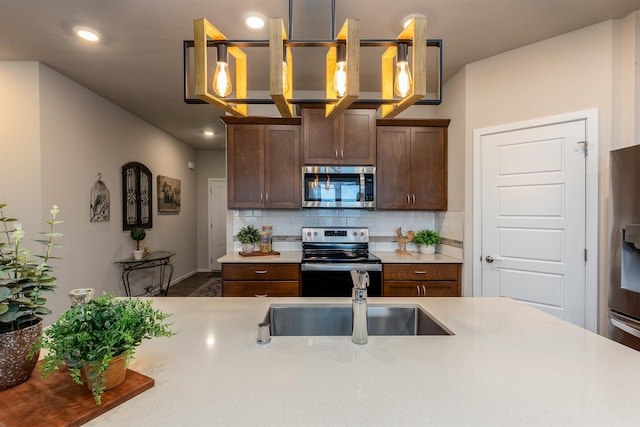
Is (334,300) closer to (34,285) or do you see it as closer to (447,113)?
(34,285)

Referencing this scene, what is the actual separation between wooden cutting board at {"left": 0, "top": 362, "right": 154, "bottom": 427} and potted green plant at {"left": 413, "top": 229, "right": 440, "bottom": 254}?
2.84 metres

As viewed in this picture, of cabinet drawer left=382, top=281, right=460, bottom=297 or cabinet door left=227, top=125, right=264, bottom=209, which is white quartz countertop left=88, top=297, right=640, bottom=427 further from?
cabinet door left=227, top=125, right=264, bottom=209

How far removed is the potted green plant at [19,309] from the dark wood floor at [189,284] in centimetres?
430

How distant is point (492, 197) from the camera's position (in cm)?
266

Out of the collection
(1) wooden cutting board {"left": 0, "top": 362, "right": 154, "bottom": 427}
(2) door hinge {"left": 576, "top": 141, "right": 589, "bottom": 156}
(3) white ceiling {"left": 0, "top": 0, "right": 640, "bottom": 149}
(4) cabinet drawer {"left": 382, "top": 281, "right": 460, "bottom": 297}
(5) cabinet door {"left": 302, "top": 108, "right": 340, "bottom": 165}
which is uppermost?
(3) white ceiling {"left": 0, "top": 0, "right": 640, "bottom": 149}

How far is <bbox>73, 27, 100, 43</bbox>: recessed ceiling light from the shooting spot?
88.5 inches

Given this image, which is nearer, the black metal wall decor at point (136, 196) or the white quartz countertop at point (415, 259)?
the white quartz countertop at point (415, 259)

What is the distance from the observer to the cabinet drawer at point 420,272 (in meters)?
2.80

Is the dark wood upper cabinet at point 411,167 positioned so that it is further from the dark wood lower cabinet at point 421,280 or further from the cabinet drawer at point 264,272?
the cabinet drawer at point 264,272

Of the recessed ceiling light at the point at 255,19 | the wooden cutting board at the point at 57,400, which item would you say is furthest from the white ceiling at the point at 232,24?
the wooden cutting board at the point at 57,400

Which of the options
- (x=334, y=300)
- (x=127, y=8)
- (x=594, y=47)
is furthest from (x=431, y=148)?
(x=127, y=8)

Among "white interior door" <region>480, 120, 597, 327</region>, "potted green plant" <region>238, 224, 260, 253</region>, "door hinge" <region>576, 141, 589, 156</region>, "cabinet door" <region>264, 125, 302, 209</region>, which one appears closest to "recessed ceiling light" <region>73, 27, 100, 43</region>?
"cabinet door" <region>264, 125, 302, 209</region>

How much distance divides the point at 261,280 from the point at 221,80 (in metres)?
2.00

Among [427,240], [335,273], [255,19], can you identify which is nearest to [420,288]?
Answer: [427,240]
